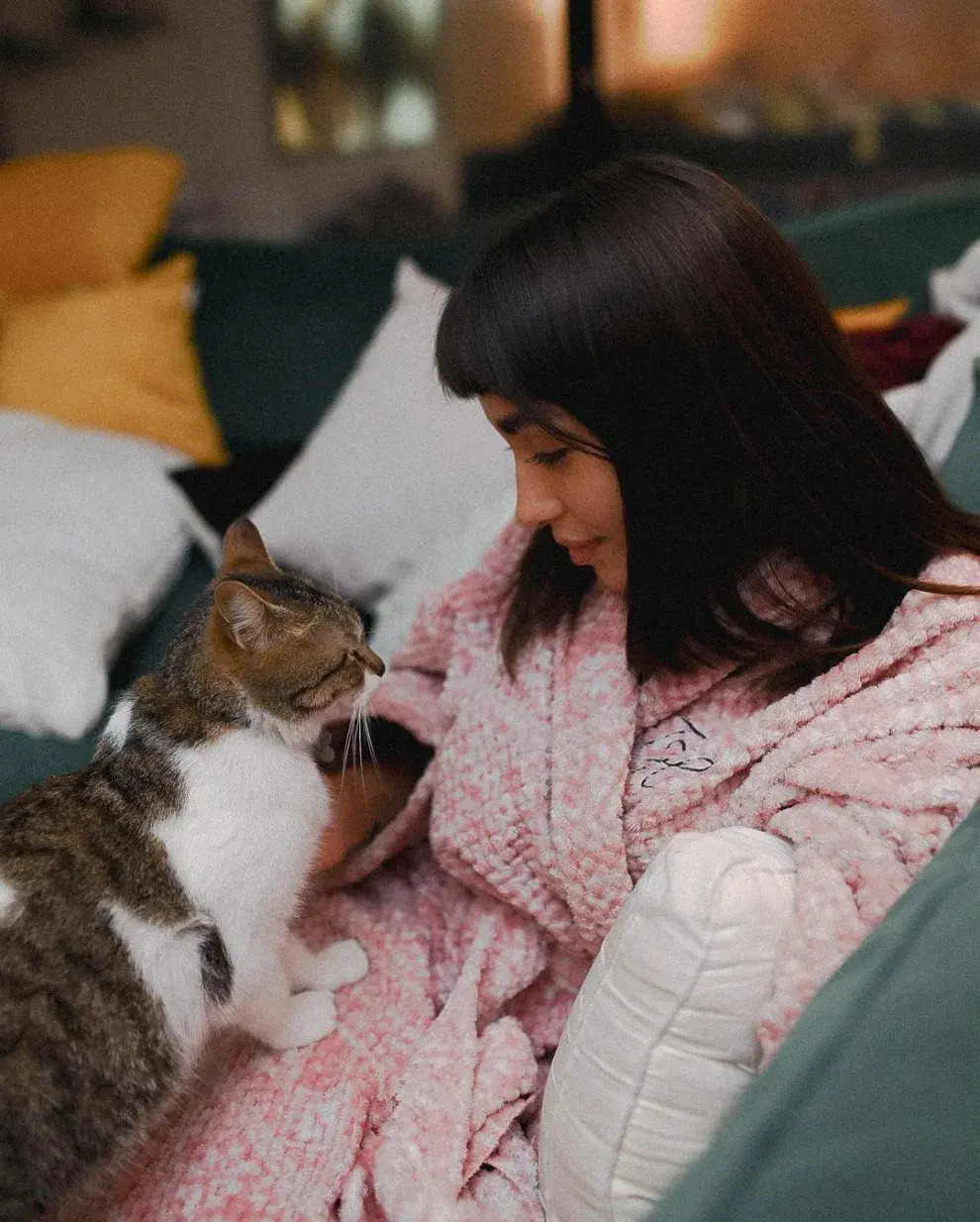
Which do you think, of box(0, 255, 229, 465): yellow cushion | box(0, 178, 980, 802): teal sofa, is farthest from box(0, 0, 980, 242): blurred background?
box(0, 255, 229, 465): yellow cushion

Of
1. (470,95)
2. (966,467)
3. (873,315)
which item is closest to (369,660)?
(966,467)

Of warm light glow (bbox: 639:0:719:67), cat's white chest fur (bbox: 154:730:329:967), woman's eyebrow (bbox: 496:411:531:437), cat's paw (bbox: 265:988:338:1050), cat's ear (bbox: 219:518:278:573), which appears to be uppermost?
warm light glow (bbox: 639:0:719:67)

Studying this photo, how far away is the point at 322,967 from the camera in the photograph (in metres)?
1.00

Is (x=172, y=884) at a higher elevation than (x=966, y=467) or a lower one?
lower

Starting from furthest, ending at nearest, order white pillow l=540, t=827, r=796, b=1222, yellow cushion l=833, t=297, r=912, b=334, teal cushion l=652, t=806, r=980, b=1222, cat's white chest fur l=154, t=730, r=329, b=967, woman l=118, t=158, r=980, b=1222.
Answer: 1. yellow cushion l=833, t=297, r=912, b=334
2. cat's white chest fur l=154, t=730, r=329, b=967
3. woman l=118, t=158, r=980, b=1222
4. white pillow l=540, t=827, r=796, b=1222
5. teal cushion l=652, t=806, r=980, b=1222

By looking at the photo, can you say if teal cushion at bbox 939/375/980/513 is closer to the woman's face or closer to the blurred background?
the woman's face

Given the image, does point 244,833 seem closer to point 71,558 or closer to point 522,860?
point 522,860

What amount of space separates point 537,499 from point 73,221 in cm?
Result: 151

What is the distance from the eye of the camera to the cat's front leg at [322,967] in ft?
3.25

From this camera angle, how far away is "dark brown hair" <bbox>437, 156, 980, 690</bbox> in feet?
2.56

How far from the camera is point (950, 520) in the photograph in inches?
33.5

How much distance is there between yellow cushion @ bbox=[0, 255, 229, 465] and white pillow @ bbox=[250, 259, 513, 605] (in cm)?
39

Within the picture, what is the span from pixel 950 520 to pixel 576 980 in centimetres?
52

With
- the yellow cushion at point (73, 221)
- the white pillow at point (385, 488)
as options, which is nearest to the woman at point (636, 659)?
the white pillow at point (385, 488)
